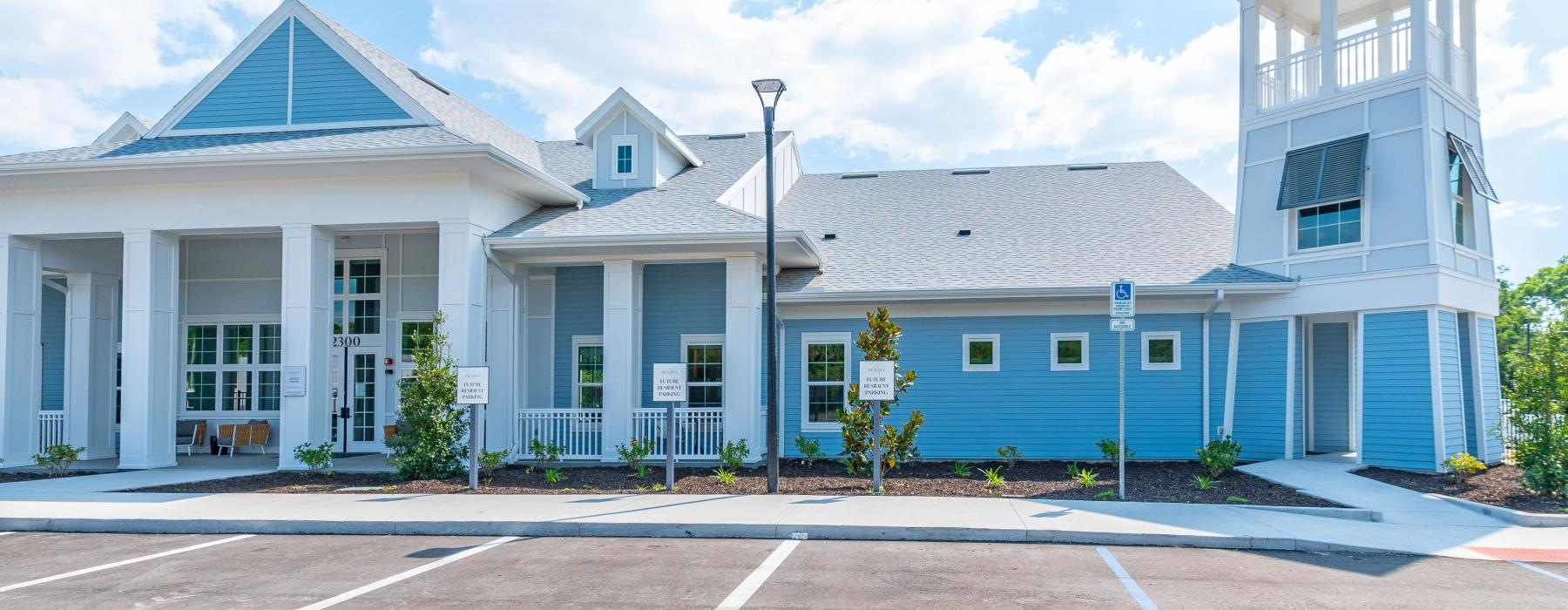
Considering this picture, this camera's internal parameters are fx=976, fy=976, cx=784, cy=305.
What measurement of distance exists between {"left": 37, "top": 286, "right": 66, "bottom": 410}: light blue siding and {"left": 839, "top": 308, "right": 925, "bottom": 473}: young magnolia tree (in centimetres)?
1667

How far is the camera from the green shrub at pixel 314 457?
14508 millimetres

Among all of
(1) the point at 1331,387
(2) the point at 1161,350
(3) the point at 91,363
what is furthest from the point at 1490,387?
(3) the point at 91,363

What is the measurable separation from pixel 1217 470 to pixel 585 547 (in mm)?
9686

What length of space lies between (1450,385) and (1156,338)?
13.8 feet

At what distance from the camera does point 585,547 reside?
9617 mm

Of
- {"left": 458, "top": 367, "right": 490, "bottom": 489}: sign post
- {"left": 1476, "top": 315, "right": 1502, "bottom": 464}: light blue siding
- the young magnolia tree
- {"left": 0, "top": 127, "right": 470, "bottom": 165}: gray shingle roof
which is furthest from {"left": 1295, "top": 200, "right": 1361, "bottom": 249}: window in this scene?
{"left": 0, "top": 127, "right": 470, "bottom": 165}: gray shingle roof

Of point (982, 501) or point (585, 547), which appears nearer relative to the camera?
point (585, 547)

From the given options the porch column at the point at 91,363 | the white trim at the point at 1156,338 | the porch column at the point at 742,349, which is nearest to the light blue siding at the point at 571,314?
the porch column at the point at 742,349

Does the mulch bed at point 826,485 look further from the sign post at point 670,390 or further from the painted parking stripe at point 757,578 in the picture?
the painted parking stripe at point 757,578

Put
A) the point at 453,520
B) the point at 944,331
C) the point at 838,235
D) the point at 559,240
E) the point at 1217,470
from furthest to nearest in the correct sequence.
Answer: the point at 838,235 < the point at 944,331 < the point at 559,240 < the point at 1217,470 < the point at 453,520

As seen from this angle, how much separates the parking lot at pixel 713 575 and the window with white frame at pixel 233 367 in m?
9.43

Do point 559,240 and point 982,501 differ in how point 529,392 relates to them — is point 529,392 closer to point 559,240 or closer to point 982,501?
point 559,240

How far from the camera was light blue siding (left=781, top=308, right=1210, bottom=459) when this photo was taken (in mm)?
16641

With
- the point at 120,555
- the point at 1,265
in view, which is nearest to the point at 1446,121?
the point at 120,555
